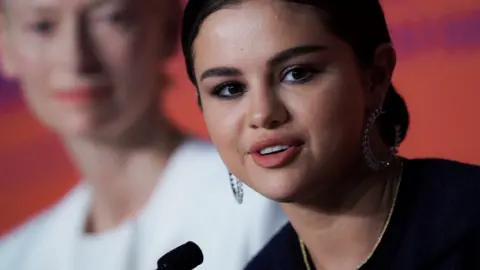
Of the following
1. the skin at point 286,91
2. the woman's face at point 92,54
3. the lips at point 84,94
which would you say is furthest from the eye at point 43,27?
the skin at point 286,91

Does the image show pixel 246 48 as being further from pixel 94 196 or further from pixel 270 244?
pixel 94 196

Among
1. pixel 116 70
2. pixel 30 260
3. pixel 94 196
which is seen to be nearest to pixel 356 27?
pixel 116 70

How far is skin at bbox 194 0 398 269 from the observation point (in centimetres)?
87

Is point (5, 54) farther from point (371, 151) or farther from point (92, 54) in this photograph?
point (371, 151)

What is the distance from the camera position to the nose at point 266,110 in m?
0.86

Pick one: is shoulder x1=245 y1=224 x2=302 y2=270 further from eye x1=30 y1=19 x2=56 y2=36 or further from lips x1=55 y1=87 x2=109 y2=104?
eye x1=30 y1=19 x2=56 y2=36

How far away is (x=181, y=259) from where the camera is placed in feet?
2.81

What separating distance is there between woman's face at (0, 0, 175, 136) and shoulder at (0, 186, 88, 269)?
0.41ft

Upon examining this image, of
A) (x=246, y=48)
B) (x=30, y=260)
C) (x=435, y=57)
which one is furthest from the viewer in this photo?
(x=30, y=260)

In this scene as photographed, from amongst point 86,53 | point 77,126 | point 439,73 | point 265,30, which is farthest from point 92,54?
point 439,73

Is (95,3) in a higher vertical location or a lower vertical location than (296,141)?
higher

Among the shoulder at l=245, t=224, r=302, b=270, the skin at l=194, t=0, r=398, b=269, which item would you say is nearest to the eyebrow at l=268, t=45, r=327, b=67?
the skin at l=194, t=0, r=398, b=269

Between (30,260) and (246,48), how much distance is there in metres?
0.71

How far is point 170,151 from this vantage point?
4.13 ft
